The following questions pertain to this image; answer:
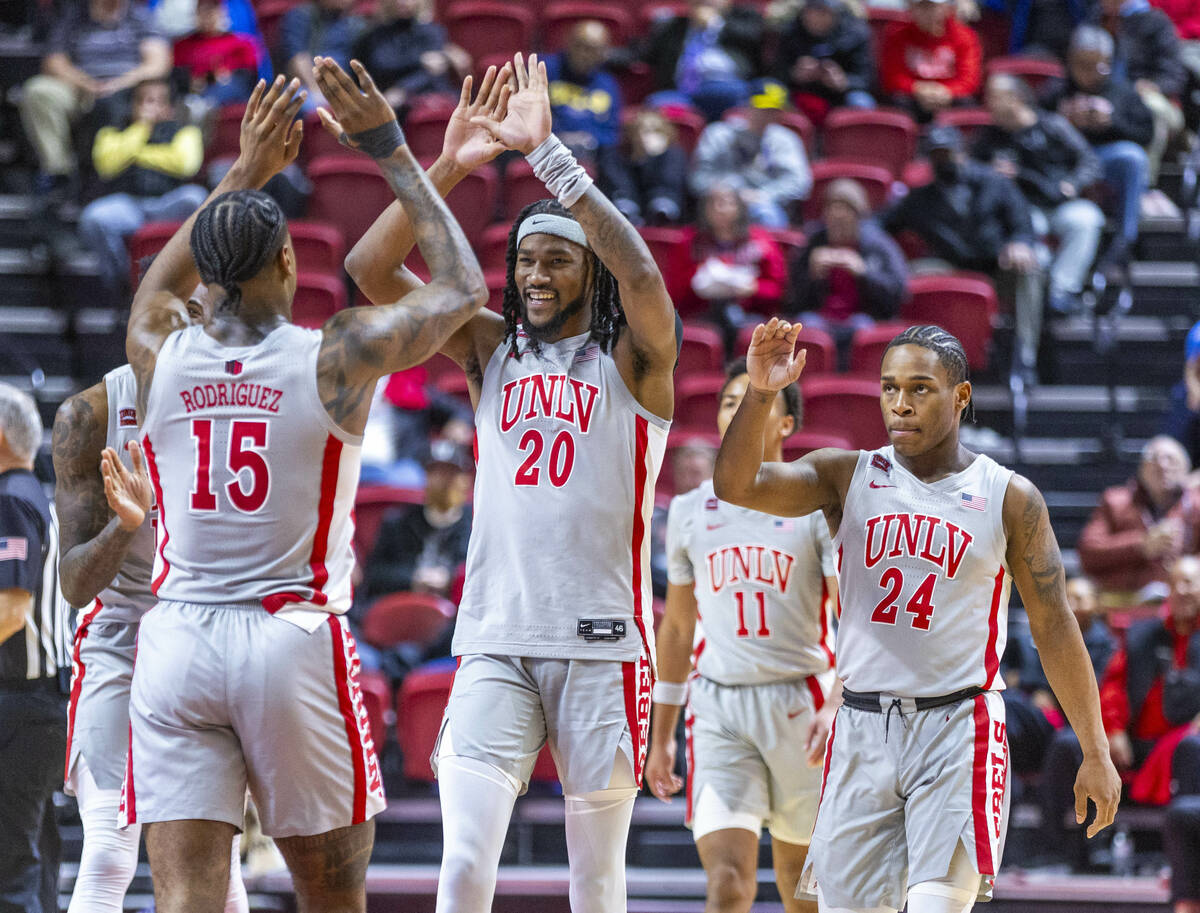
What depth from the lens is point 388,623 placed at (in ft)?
27.9

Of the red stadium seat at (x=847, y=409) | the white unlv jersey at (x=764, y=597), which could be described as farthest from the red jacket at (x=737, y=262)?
the white unlv jersey at (x=764, y=597)

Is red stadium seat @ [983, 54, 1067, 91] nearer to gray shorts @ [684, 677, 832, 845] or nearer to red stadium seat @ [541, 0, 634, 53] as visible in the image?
red stadium seat @ [541, 0, 634, 53]

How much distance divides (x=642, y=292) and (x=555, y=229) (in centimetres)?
39

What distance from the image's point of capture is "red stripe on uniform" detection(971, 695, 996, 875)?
4.04m

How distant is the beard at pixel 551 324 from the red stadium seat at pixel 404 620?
426 cm

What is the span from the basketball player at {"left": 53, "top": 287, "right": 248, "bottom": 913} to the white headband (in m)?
0.99

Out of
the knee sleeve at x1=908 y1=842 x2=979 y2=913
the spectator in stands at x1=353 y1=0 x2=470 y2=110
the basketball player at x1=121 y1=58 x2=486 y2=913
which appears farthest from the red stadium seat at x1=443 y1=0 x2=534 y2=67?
the knee sleeve at x1=908 y1=842 x2=979 y2=913

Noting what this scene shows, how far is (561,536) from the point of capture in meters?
4.15

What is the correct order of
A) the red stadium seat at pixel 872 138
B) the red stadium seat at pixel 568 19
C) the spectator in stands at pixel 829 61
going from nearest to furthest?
the red stadium seat at pixel 872 138 < the spectator in stands at pixel 829 61 < the red stadium seat at pixel 568 19

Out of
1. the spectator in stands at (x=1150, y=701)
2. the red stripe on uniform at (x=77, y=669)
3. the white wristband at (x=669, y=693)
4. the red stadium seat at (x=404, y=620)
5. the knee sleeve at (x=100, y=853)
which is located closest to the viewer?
the knee sleeve at (x=100, y=853)

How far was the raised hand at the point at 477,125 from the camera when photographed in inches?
169

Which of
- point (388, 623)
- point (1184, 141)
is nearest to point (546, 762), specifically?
point (388, 623)

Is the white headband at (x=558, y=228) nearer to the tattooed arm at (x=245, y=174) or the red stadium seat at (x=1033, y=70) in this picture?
the tattooed arm at (x=245, y=174)

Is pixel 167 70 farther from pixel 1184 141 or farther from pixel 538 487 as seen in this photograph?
pixel 538 487
